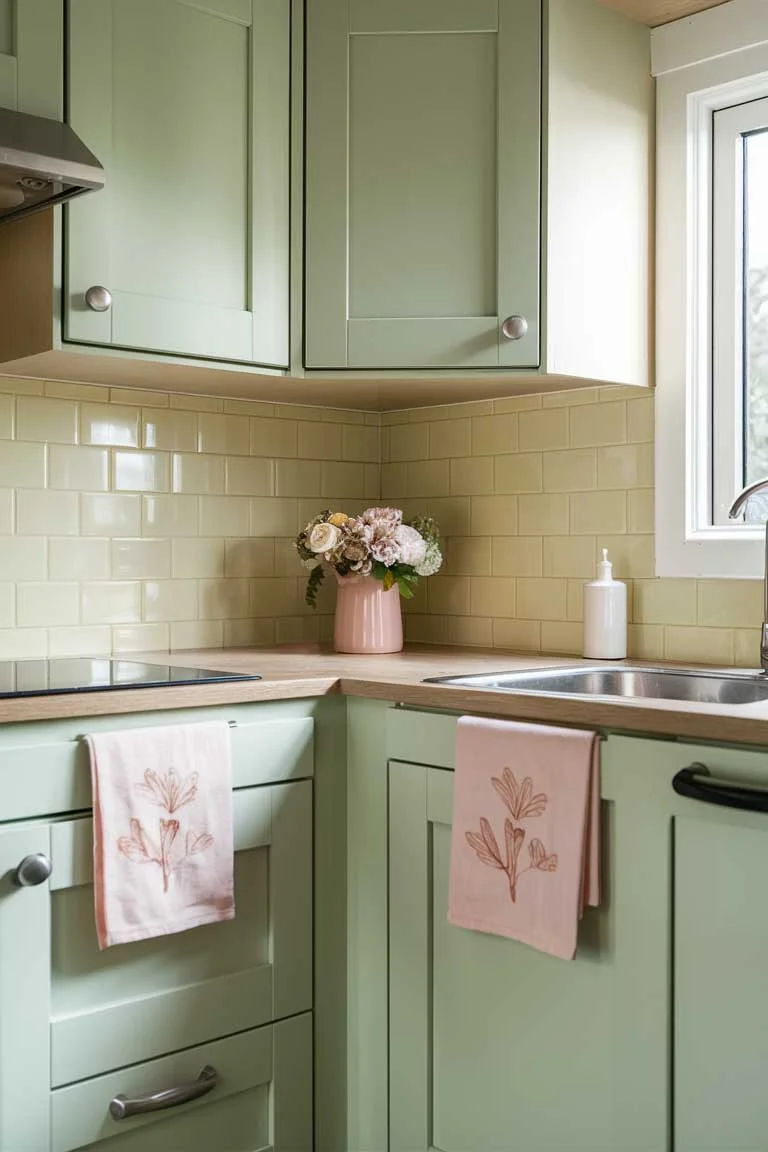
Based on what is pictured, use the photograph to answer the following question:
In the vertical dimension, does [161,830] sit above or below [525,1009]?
above

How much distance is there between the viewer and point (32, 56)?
2.03m

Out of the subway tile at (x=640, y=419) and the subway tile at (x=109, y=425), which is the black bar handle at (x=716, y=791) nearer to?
the subway tile at (x=640, y=419)

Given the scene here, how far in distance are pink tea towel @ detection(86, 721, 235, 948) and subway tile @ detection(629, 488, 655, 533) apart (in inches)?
39.0

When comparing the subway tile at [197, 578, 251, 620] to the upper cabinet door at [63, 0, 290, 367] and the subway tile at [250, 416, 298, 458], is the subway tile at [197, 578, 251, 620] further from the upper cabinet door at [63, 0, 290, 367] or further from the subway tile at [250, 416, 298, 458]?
the upper cabinet door at [63, 0, 290, 367]

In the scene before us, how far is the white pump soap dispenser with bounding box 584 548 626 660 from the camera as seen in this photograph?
8.07 feet

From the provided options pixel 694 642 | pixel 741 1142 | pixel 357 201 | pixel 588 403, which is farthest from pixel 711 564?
pixel 741 1142

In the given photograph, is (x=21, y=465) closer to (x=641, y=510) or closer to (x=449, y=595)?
(x=449, y=595)

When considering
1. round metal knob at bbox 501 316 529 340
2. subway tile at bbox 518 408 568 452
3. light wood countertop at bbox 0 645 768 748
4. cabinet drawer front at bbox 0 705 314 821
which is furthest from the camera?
subway tile at bbox 518 408 568 452

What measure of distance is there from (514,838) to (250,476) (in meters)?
1.23

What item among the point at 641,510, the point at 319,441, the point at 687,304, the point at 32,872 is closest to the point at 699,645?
the point at 641,510

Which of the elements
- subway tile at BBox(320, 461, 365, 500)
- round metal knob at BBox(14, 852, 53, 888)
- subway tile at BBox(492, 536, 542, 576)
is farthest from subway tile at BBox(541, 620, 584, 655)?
round metal knob at BBox(14, 852, 53, 888)

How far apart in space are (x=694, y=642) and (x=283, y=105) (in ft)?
4.21

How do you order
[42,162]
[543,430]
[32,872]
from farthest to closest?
1. [543,430]
2. [42,162]
3. [32,872]

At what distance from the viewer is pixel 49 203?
2.05 meters
